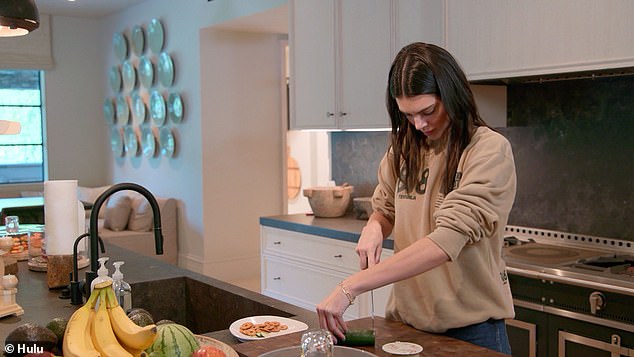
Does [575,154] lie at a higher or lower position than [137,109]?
lower

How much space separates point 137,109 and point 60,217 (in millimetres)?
5055

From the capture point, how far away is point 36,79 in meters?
8.09

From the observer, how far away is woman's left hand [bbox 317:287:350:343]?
1.59m

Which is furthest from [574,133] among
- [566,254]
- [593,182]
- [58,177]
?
[58,177]

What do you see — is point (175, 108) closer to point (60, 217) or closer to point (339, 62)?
point (339, 62)

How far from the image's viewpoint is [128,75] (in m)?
7.45

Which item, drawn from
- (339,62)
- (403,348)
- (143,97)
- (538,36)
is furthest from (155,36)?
(403,348)

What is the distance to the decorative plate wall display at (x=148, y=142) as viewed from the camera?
279 inches

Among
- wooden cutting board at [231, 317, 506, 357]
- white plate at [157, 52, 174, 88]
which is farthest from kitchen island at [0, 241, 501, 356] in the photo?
white plate at [157, 52, 174, 88]

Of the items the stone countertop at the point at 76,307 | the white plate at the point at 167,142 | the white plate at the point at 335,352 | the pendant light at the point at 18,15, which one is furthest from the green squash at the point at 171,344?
the white plate at the point at 167,142

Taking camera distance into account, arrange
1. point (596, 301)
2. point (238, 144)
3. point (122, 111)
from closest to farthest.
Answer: point (596, 301)
point (238, 144)
point (122, 111)

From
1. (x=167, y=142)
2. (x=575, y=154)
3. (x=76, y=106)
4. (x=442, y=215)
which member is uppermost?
(x=76, y=106)

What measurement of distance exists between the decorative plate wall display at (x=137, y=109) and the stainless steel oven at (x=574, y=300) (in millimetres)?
5074

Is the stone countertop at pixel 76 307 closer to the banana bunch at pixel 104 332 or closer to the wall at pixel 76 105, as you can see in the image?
the banana bunch at pixel 104 332
